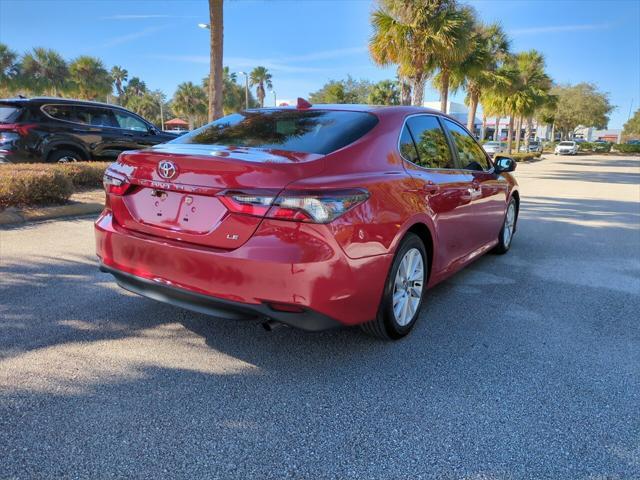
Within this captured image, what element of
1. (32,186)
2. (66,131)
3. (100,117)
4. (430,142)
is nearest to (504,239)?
(430,142)

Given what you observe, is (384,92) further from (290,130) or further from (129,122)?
(290,130)

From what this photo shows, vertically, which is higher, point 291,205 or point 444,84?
point 444,84

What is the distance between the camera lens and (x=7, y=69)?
42.2 meters

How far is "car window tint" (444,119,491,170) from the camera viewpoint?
14.6 feet

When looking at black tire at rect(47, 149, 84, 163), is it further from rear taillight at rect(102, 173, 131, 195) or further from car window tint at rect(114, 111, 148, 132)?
rear taillight at rect(102, 173, 131, 195)

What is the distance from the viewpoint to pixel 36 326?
3.42 metres

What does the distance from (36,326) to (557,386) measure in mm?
3418

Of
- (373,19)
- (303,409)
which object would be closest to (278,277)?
(303,409)

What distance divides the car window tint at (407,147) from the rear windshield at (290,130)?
0.27 m

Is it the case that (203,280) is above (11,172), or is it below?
below

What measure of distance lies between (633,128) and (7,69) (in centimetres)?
10385

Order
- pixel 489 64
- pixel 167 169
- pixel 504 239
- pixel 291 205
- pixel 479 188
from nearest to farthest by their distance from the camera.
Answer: pixel 291 205
pixel 167 169
pixel 479 188
pixel 504 239
pixel 489 64

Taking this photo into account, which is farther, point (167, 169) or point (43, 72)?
point (43, 72)

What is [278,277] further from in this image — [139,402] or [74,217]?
[74,217]
